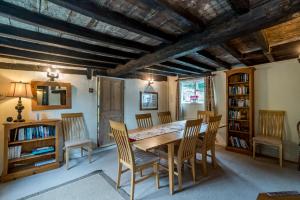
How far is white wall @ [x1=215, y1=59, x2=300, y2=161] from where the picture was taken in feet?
11.1

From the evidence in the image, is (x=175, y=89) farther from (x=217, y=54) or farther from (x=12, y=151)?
(x=12, y=151)

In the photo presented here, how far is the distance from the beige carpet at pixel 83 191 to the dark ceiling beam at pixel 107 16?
2.33 meters

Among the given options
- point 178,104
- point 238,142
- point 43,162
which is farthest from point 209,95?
point 43,162

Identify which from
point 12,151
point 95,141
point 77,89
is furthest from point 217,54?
point 12,151

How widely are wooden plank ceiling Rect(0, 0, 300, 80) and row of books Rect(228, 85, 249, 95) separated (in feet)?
3.80

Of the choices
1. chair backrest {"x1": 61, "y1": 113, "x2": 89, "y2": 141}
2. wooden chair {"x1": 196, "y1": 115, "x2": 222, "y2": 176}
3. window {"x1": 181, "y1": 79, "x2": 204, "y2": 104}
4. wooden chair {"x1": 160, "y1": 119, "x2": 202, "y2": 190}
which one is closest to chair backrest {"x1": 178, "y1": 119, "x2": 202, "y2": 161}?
wooden chair {"x1": 160, "y1": 119, "x2": 202, "y2": 190}

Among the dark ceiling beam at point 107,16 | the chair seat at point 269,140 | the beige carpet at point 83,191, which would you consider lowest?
the beige carpet at point 83,191

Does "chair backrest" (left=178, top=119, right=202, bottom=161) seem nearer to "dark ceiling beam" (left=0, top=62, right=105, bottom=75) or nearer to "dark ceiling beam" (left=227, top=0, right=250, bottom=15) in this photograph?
"dark ceiling beam" (left=227, top=0, right=250, bottom=15)

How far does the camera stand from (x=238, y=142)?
4078mm

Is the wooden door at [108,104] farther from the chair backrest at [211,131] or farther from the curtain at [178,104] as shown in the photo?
the chair backrest at [211,131]

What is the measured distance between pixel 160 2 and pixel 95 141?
12.3ft

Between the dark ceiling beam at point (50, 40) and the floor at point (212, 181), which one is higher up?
the dark ceiling beam at point (50, 40)

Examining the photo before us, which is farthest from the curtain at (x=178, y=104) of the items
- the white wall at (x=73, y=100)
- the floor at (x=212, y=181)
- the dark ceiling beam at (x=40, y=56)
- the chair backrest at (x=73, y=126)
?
the chair backrest at (x=73, y=126)

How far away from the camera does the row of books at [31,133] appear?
2.90 m
